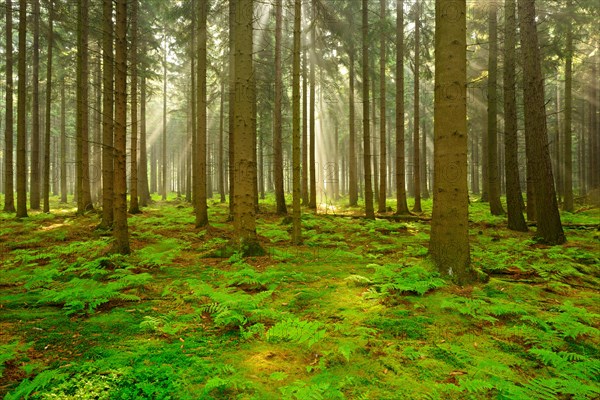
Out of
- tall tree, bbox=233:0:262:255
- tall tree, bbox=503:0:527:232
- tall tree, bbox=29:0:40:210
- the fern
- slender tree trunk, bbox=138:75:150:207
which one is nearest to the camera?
the fern

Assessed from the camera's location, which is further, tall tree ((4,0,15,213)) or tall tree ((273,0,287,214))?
tall tree ((4,0,15,213))

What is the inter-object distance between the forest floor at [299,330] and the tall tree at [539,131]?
2061 mm

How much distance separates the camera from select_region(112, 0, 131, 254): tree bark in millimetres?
7695

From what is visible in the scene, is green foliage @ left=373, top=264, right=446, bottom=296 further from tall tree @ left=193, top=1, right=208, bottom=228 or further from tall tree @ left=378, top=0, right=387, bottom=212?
tall tree @ left=378, top=0, right=387, bottom=212

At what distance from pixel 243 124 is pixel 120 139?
2.93 meters

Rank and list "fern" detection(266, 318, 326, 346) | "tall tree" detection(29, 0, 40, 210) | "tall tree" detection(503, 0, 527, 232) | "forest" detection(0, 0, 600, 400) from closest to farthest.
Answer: "forest" detection(0, 0, 600, 400) → "fern" detection(266, 318, 326, 346) → "tall tree" detection(503, 0, 527, 232) → "tall tree" detection(29, 0, 40, 210)

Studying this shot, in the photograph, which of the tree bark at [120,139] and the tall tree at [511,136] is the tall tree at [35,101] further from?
the tall tree at [511,136]

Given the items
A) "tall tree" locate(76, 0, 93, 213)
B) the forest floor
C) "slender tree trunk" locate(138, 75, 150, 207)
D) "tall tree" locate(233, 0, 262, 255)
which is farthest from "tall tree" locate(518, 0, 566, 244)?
"slender tree trunk" locate(138, 75, 150, 207)

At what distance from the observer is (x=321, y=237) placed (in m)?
10.6

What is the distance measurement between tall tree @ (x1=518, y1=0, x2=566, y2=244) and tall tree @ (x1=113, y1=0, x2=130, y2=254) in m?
10.6

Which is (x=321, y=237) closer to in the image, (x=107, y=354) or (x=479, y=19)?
(x=107, y=354)

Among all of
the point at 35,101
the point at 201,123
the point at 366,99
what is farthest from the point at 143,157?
the point at 366,99

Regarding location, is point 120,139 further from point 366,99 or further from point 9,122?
point 9,122

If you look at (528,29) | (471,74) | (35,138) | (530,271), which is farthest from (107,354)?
(471,74)
